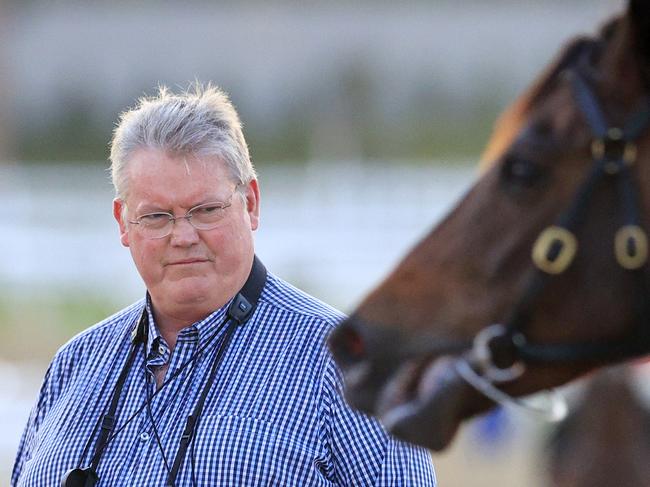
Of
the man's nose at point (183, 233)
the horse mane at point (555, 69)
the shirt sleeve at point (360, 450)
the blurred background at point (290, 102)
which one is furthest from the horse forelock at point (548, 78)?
the blurred background at point (290, 102)

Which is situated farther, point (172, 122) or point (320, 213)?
point (320, 213)

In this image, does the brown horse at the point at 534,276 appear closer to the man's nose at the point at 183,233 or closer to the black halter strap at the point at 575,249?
the black halter strap at the point at 575,249

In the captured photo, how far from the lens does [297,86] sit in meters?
21.2

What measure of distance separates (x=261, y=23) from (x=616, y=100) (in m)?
20.2

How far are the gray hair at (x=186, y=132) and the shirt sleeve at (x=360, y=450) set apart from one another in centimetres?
61

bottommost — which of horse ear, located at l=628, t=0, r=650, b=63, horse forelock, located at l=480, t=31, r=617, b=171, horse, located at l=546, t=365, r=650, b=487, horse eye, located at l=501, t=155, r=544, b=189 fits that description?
horse, located at l=546, t=365, r=650, b=487

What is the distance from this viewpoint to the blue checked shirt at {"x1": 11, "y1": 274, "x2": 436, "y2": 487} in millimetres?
2740

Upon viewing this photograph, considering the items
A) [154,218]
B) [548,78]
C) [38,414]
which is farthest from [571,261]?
[38,414]

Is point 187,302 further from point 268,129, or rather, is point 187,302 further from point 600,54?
point 268,129

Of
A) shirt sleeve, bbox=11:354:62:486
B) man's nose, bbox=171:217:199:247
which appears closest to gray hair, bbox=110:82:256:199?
man's nose, bbox=171:217:199:247

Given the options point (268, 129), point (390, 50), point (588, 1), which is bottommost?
point (268, 129)

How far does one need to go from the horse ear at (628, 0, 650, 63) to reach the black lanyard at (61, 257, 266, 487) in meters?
1.19

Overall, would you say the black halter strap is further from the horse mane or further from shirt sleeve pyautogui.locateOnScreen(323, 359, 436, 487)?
shirt sleeve pyautogui.locateOnScreen(323, 359, 436, 487)

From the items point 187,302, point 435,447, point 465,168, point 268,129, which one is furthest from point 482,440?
point 268,129
